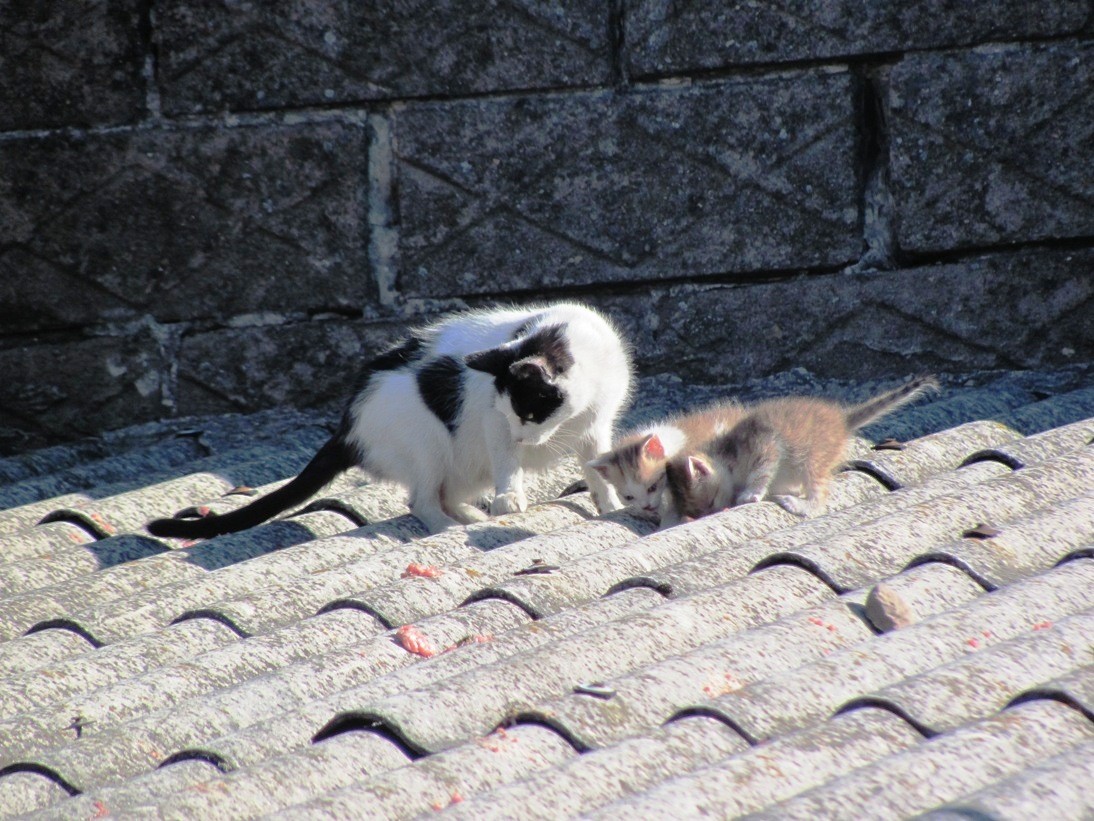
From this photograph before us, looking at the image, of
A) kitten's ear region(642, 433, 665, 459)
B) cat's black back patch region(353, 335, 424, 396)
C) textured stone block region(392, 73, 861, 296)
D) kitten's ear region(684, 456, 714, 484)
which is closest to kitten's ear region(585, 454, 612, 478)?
kitten's ear region(642, 433, 665, 459)

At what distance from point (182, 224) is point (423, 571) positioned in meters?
2.21

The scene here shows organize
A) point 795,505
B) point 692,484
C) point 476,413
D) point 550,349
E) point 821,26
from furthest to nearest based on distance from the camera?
point 821,26
point 476,413
point 550,349
point 692,484
point 795,505

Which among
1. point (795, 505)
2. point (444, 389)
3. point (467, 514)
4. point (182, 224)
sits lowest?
point (467, 514)

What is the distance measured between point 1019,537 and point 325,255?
106 inches

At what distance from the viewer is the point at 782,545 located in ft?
9.92

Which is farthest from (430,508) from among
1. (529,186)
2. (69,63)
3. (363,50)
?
(69,63)

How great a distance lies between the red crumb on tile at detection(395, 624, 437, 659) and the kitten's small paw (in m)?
1.26

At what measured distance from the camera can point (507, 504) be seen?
157 inches

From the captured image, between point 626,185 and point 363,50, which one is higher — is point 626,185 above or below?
below

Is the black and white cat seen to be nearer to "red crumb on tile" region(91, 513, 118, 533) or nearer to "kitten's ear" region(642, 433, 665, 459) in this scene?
"kitten's ear" region(642, 433, 665, 459)

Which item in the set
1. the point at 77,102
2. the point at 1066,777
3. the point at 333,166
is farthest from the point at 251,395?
the point at 1066,777

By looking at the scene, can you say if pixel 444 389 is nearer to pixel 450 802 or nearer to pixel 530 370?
pixel 530 370

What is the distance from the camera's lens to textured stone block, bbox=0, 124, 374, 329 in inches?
185

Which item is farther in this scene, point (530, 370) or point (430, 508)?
point (430, 508)
